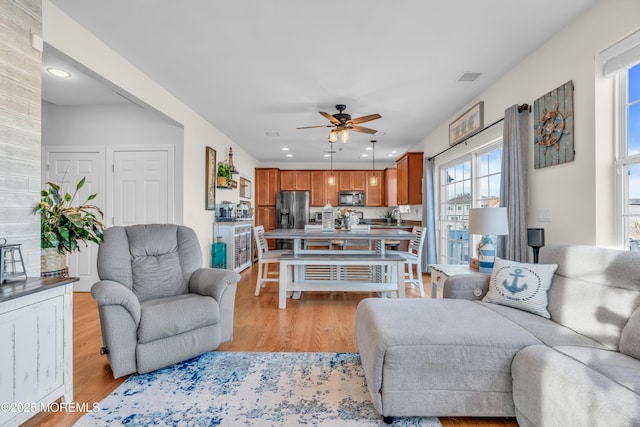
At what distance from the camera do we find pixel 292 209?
7898mm

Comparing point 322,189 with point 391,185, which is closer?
point 391,185

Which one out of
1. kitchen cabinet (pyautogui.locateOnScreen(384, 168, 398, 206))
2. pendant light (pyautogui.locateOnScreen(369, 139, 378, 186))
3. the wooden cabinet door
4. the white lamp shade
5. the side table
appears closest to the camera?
the white lamp shade

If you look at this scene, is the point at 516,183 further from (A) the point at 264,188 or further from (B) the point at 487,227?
(A) the point at 264,188

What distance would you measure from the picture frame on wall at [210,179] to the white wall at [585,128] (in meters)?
4.29

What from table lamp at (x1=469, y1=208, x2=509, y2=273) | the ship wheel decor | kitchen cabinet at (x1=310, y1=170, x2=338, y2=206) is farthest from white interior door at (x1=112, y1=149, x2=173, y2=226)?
kitchen cabinet at (x1=310, y1=170, x2=338, y2=206)

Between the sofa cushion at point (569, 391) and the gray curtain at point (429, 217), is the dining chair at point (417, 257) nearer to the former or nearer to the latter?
the gray curtain at point (429, 217)

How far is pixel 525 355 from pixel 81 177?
206 inches

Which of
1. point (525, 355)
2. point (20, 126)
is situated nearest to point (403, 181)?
point (525, 355)

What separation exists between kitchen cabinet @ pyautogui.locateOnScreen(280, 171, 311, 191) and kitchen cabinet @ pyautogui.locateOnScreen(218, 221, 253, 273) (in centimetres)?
216

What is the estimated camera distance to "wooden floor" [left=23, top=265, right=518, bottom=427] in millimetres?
1850

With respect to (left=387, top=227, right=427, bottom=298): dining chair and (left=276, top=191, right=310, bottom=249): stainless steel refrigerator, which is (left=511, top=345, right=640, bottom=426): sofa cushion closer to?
(left=387, top=227, right=427, bottom=298): dining chair

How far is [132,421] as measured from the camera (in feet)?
5.37

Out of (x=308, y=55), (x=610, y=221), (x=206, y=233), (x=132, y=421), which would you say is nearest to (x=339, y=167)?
(x=206, y=233)

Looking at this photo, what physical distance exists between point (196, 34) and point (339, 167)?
20.1 feet
